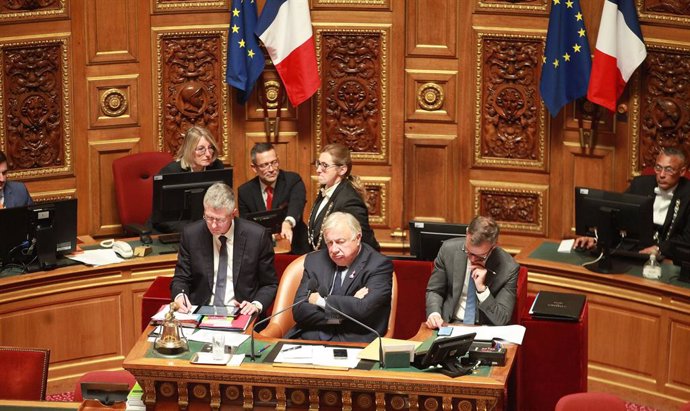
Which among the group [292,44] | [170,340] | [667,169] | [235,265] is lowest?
[170,340]

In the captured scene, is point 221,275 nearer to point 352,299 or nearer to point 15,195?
point 352,299

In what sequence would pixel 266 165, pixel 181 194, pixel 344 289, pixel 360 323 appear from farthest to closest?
1. pixel 266 165
2. pixel 181 194
3. pixel 344 289
4. pixel 360 323

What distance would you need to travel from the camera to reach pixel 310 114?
945 centimetres

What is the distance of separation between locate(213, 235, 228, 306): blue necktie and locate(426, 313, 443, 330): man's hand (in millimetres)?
1242

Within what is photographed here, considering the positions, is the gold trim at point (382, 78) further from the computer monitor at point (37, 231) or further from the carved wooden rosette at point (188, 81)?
the computer monitor at point (37, 231)

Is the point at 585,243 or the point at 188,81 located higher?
the point at 188,81

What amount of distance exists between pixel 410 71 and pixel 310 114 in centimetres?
87

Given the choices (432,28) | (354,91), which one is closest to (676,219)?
(432,28)

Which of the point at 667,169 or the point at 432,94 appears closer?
the point at 667,169

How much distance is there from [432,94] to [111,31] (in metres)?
2.51

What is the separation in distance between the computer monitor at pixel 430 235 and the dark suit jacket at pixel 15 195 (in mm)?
2607

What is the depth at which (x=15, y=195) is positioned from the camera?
7879 millimetres

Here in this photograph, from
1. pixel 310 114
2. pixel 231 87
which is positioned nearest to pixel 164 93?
pixel 231 87

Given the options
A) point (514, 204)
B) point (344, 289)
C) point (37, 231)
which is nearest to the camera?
point (344, 289)
